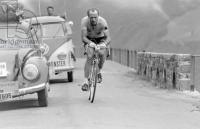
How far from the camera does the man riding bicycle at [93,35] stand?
46.6 ft

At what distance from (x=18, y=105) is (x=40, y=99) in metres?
1.07

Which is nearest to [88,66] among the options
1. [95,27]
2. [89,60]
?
[89,60]

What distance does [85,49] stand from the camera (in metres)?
14.6

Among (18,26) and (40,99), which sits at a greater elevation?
(18,26)

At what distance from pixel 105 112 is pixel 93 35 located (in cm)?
269

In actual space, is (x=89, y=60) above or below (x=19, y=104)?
above

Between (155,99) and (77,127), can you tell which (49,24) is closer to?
(155,99)

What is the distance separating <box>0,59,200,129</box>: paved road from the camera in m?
10.5

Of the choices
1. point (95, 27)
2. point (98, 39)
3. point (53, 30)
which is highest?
point (53, 30)

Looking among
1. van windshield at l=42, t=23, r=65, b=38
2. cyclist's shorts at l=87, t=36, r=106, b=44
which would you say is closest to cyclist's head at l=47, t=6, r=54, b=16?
van windshield at l=42, t=23, r=65, b=38

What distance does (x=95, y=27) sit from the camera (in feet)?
47.1

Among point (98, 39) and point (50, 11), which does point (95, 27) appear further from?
point (50, 11)

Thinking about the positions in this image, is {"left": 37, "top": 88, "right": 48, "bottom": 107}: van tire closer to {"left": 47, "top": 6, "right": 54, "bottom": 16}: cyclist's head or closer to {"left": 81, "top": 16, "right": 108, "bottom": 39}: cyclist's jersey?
{"left": 81, "top": 16, "right": 108, "bottom": 39}: cyclist's jersey

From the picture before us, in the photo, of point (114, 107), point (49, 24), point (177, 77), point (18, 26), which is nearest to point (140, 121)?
point (114, 107)
